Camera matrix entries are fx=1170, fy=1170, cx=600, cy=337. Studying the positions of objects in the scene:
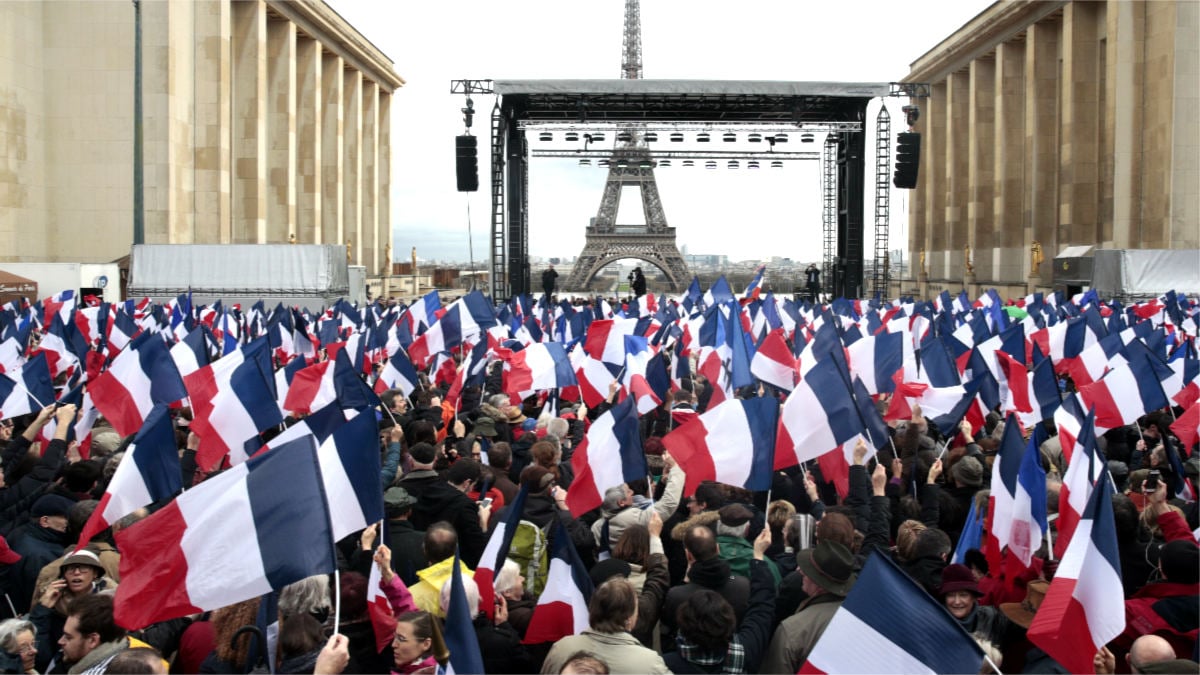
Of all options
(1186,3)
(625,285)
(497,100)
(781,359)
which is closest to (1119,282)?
Result: (1186,3)

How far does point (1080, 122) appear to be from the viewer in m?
43.2

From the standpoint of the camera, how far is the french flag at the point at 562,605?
5.03 metres

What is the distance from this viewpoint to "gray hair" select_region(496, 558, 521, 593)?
538 centimetres

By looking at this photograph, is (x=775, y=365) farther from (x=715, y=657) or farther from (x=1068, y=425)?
(x=715, y=657)

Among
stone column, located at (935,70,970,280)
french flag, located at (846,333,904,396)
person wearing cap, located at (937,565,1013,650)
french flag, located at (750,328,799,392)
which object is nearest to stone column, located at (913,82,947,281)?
stone column, located at (935,70,970,280)

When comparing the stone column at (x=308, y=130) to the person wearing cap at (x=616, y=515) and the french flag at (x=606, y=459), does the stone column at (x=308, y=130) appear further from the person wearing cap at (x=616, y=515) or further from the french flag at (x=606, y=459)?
the person wearing cap at (x=616, y=515)

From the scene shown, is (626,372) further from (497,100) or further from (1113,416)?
(497,100)

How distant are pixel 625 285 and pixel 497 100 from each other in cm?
3874

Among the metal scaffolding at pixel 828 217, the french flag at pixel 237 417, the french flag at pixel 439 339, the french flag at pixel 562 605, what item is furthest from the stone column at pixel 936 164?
the french flag at pixel 562 605

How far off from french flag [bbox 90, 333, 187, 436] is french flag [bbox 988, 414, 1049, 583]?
6.69 meters

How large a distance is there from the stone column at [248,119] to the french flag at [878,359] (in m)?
36.6

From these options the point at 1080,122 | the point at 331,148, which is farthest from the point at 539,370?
the point at 331,148

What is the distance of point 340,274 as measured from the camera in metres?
30.9

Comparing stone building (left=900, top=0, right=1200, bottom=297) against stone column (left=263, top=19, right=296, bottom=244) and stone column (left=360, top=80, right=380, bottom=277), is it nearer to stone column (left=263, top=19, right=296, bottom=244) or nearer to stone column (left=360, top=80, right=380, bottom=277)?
stone column (left=263, top=19, right=296, bottom=244)
